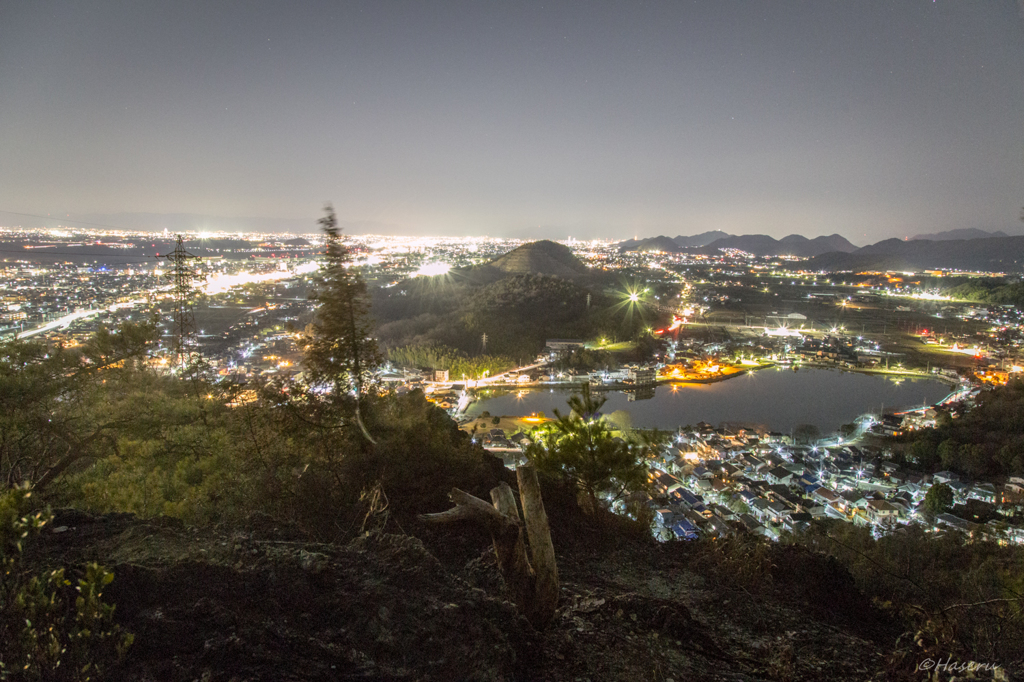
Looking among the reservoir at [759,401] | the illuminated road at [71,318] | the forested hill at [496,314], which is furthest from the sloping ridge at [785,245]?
the illuminated road at [71,318]

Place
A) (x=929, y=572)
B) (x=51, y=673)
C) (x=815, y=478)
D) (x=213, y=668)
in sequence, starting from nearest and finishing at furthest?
→ (x=51, y=673), (x=213, y=668), (x=929, y=572), (x=815, y=478)

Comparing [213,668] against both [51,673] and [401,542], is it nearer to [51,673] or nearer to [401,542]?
[51,673]

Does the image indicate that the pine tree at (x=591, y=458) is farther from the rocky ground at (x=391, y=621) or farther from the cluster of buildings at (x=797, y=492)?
the rocky ground at (x=391, y=621)

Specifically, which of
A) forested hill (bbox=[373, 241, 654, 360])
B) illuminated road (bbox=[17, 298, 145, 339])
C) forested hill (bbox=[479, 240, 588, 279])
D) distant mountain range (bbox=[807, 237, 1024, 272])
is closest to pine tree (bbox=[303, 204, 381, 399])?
illuminated road (bbox=[17, 298, 145, 339])

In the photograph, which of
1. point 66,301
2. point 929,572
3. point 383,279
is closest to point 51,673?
point 929,572

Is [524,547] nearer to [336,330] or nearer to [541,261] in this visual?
[336,330]

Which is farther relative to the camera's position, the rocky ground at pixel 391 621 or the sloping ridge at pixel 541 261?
the sloping ridge at pixel 541 261

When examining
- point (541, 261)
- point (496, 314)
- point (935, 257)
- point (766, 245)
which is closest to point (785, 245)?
point (766, 245)
